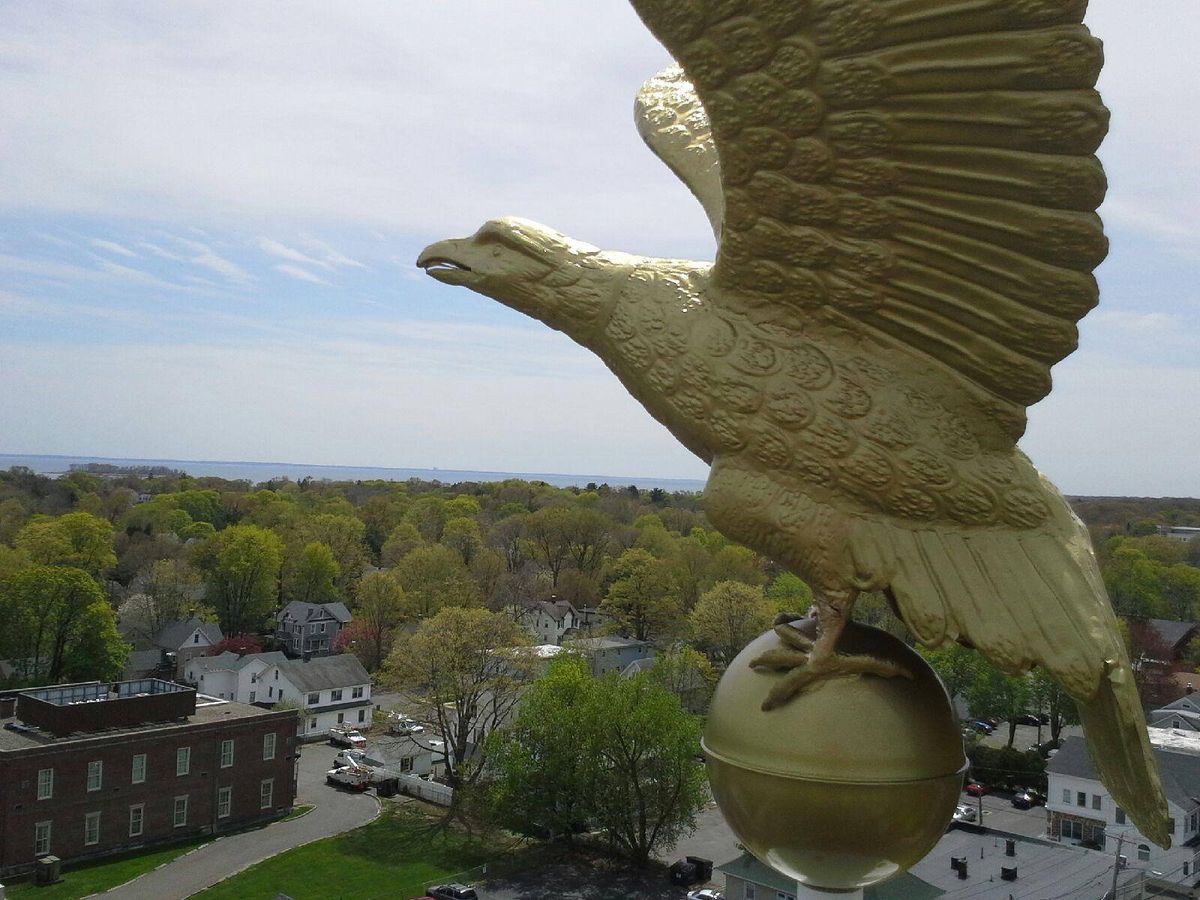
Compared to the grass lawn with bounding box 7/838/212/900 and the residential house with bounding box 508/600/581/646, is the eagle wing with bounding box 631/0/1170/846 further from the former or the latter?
the residential house with bounding box 508/600/581/646

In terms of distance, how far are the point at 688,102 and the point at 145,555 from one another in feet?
191

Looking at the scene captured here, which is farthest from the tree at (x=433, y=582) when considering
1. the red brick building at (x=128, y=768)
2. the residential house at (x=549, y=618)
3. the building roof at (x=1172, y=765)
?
the building roof at (x=1172, y=765)

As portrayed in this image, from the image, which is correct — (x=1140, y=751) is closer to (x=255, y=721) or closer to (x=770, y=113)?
(x=770, y=113)

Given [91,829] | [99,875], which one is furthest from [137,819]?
[99,875]

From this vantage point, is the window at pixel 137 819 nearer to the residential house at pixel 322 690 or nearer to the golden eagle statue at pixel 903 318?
the residential house at pixel 322 690

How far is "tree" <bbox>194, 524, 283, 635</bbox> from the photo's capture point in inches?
2010

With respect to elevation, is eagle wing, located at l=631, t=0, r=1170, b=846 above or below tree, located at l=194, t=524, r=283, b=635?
above

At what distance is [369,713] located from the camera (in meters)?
40.1

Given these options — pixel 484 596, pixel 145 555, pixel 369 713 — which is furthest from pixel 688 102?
pixel 145 555

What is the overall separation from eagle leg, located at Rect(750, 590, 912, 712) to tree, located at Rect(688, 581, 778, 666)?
33.4 meters

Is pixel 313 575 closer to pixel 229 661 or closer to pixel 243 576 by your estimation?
pixel 243 576

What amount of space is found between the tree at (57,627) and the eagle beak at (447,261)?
116 ft

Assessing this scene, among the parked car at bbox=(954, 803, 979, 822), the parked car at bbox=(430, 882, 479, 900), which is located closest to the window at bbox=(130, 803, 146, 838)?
the parked car at bbox=(430, 882, 479, 900)

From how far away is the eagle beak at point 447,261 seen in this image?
601cm
